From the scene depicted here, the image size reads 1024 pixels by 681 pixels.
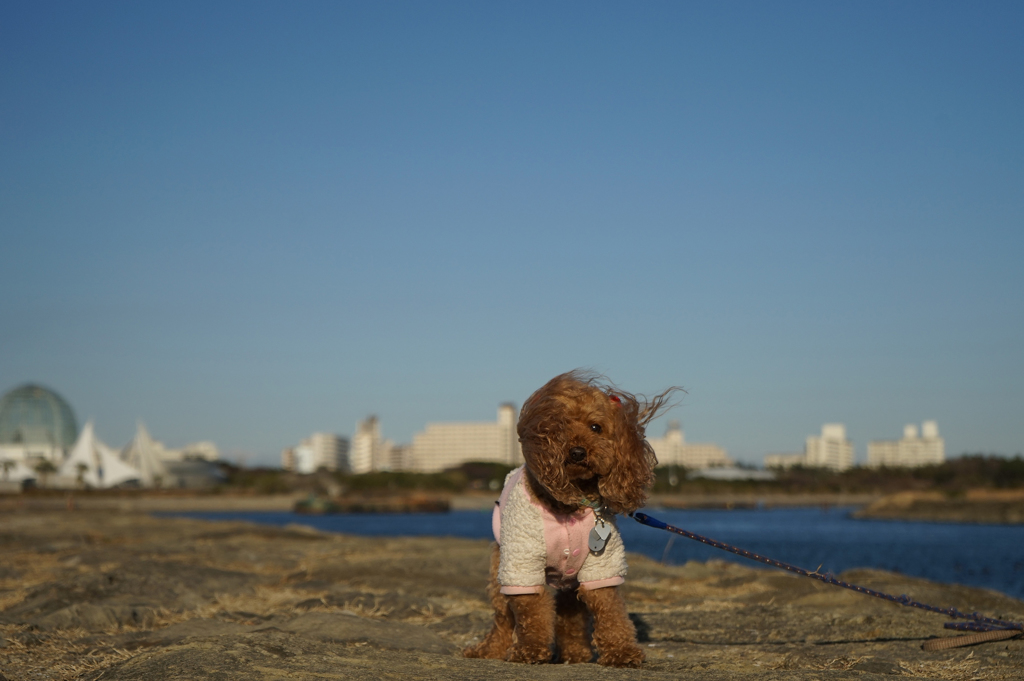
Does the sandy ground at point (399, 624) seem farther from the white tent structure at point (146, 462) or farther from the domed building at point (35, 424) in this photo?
the domed building at point (35, 424)

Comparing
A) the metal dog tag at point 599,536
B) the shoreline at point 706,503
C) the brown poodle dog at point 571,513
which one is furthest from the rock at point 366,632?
the shoreline at point 706,503

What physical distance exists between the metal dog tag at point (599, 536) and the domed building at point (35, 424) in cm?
12845

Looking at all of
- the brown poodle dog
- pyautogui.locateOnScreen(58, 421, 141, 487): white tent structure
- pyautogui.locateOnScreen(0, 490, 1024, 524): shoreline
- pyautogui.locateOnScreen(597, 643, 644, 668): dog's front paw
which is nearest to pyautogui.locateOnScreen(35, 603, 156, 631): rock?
the brown poodle dog

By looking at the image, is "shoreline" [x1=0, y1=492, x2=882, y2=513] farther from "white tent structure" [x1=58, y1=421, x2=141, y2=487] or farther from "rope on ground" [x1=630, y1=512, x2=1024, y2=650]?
"rope on ground" [x1=630, y1=512, x2=1024, y2=650]

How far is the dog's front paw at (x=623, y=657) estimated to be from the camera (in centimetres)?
418

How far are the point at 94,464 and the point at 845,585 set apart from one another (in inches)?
4221

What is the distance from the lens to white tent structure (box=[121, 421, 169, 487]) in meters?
105

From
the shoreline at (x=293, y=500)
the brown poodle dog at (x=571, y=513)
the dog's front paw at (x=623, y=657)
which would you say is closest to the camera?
the brown poodle dog at (x=571, y=513)

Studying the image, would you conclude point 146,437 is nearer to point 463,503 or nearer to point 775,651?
point 463,503

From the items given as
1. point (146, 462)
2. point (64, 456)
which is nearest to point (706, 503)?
point (146, 462)

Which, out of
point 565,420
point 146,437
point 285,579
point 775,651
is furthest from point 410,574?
point 146,437

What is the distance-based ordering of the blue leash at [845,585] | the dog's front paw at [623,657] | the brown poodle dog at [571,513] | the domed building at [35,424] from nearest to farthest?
the brown poodle dog at [571,513]
the dog's front paw at [623,657]
the blue leash at [845,585]
the domed building at [35,424]

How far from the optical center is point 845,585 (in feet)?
15.4

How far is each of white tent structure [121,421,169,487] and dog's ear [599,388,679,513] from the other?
11012 centimetres
